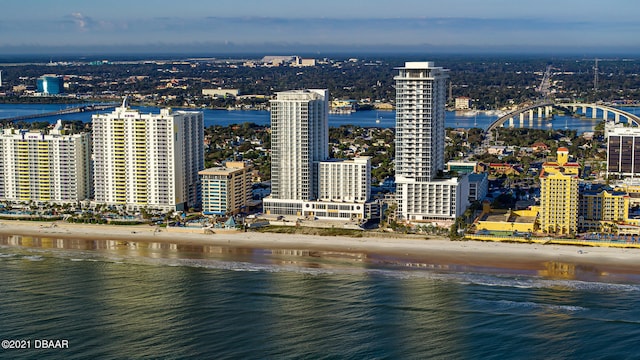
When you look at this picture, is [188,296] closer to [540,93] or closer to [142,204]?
[142,204]

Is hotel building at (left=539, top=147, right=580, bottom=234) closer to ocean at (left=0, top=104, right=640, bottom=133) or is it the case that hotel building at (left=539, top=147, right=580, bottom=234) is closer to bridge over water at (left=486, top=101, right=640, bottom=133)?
ocean at (left=0, top=104, right=640, bottom=133)

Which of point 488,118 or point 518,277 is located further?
point 488,118

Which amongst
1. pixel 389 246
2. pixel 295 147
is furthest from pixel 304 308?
pixel 295 147

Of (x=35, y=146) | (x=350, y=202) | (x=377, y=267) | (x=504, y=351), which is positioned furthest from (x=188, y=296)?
(x=35, y=146)

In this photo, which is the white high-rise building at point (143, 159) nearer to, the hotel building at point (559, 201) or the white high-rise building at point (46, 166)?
the white high-rise building at point (46, 166)

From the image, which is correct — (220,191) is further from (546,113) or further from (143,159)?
(546,113)

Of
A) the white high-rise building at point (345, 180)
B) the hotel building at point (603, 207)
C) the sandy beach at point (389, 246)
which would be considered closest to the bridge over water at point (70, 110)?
the sandy beach at point (389, 246)
